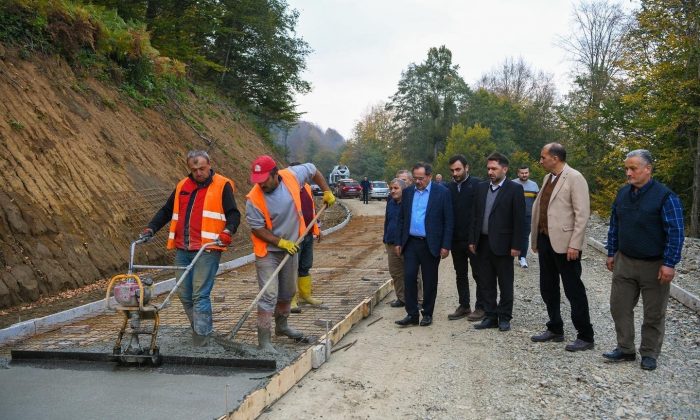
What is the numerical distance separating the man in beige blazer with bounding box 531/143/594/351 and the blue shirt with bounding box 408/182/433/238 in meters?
1.37

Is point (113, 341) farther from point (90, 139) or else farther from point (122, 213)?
point (90, 139)

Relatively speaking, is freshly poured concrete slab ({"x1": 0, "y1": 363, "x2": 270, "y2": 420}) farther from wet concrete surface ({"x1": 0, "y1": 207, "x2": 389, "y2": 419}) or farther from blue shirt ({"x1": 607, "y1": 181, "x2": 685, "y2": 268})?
blue shirt ({"x1": 607, "y1": 181, "x2": 685, "y2": 268})

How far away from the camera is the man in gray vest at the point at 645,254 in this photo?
5309mm

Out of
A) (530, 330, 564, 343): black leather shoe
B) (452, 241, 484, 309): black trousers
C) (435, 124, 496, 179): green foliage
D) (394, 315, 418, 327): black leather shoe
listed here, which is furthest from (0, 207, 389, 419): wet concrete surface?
(435, 124, 496, 179): green foliage

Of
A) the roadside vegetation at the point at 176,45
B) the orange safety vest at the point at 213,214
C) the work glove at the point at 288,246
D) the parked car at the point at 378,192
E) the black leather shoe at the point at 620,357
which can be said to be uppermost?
the roadside vegetation at the point at 176,45

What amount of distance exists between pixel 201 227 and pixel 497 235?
3.41 m

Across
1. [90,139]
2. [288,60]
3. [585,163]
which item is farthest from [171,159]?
[585,163]

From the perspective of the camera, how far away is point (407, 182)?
340 inches

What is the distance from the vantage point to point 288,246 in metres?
5.66

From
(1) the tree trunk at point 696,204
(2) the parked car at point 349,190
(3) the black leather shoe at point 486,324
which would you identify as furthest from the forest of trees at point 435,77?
(3) the black leather shoe at point 486,324

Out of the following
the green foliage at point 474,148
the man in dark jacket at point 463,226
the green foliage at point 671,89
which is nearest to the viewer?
the man in dark jacket at point 463,226

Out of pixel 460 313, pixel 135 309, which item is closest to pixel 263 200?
pixel 135 309

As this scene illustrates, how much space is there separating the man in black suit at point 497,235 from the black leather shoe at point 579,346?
962 millimetres

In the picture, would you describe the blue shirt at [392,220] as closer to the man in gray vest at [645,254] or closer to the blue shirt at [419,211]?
the blue shirt at [419,211]
